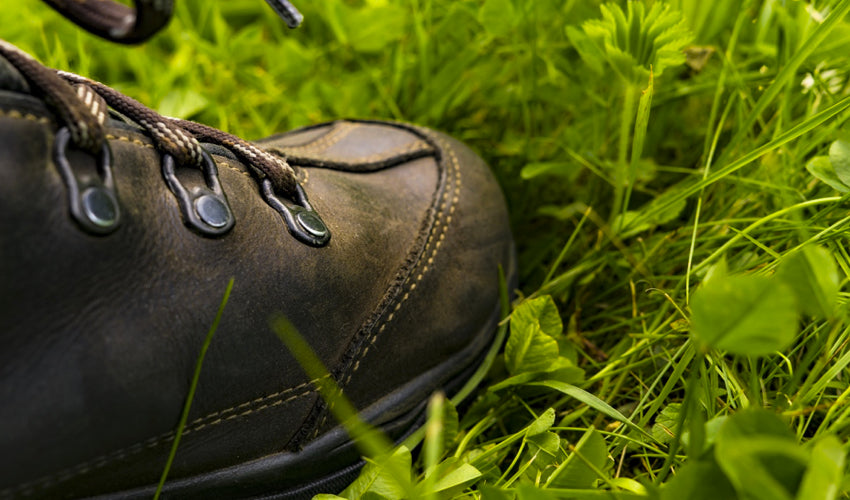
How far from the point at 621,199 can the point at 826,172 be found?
32 centimetres

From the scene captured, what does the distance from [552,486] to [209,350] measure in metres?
0.42

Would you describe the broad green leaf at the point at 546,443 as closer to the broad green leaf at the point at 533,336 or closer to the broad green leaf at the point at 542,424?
the broad green leaf at the point at 542,424

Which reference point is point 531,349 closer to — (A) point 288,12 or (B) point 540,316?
(B) point 540,316

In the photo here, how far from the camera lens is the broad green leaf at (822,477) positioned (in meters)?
0.55

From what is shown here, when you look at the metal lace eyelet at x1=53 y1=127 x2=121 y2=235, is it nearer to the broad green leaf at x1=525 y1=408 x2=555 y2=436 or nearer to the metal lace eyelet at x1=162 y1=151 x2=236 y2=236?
the metal lace eyelet at x1=162 y1=151 x2=236 y2=236

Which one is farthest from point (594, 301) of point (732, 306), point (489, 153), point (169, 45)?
point (169, 45)

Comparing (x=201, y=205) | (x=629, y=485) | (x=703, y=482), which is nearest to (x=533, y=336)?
(x=629, y=485)

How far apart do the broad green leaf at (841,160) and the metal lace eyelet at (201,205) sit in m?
0.76

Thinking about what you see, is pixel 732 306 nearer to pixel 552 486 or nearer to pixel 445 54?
pixel 552 486

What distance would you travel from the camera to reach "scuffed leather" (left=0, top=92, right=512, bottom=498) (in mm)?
647

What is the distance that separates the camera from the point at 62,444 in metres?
0.67

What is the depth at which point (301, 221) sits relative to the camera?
867 mm

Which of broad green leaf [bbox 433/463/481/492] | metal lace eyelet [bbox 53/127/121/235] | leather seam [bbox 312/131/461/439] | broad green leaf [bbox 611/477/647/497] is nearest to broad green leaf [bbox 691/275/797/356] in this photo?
broad green leaf [bbox 611/477/647/497]

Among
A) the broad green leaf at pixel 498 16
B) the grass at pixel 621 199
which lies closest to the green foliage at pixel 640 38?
the grass at pixel 621 199
